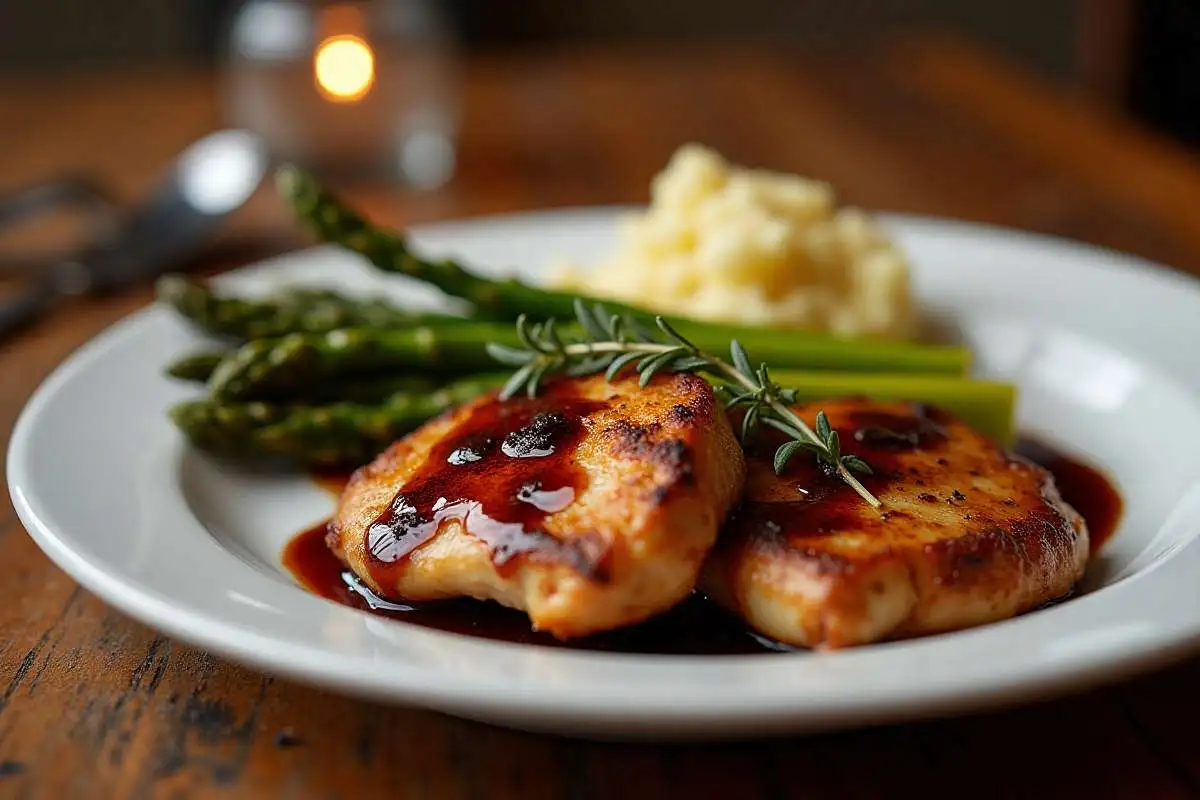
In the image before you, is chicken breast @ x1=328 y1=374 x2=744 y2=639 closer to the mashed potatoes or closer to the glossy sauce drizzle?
the glossy sauce drizzle

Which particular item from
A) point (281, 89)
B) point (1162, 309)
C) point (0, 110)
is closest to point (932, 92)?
point (281, 89)

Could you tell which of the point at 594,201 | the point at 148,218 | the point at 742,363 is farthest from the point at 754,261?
the point at 148,218

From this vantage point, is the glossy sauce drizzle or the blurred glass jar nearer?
the glossy sauce drizzle

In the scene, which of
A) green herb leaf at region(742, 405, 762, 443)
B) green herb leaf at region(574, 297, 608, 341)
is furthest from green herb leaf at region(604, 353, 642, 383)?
green herb leaf at region(742, 405, 762, 443)

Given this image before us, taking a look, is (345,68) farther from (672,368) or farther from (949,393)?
(672,368)

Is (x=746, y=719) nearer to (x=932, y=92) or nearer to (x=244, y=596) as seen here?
(x=244, y=596)

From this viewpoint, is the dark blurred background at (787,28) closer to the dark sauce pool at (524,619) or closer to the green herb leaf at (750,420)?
the green herb leaf at (750,420)
